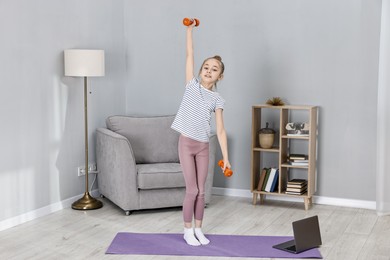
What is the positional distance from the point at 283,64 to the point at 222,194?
4.32 ft

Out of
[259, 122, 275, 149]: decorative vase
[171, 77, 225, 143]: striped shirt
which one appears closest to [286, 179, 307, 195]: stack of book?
[259, 122, 275, 149]: decorative vase

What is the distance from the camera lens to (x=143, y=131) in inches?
205

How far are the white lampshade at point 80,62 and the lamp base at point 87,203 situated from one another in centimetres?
102

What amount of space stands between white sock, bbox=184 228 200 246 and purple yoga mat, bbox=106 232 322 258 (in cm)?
3

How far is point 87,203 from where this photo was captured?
5.00 m

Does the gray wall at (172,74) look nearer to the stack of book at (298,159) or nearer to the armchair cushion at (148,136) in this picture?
the stack of book at (298,159)

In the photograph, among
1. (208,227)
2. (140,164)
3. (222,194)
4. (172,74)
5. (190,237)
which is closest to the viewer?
(190,237)

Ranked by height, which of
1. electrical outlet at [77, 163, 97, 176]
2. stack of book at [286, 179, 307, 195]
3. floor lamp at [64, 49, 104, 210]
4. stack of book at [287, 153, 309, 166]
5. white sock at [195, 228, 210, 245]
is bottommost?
white sock at [195, 228, 210, 245]

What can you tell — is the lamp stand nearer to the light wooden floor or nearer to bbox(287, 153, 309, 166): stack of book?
the light wooden floor

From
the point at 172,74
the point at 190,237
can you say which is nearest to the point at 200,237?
the point at 190,237

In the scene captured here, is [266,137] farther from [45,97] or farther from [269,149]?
[45,97]

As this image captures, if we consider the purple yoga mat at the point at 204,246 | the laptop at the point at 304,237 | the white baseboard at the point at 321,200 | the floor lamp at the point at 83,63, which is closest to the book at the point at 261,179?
the white baseboard at the point at 321,200

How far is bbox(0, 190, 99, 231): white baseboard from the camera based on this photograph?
4436 mm

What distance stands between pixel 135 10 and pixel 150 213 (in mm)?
2032
